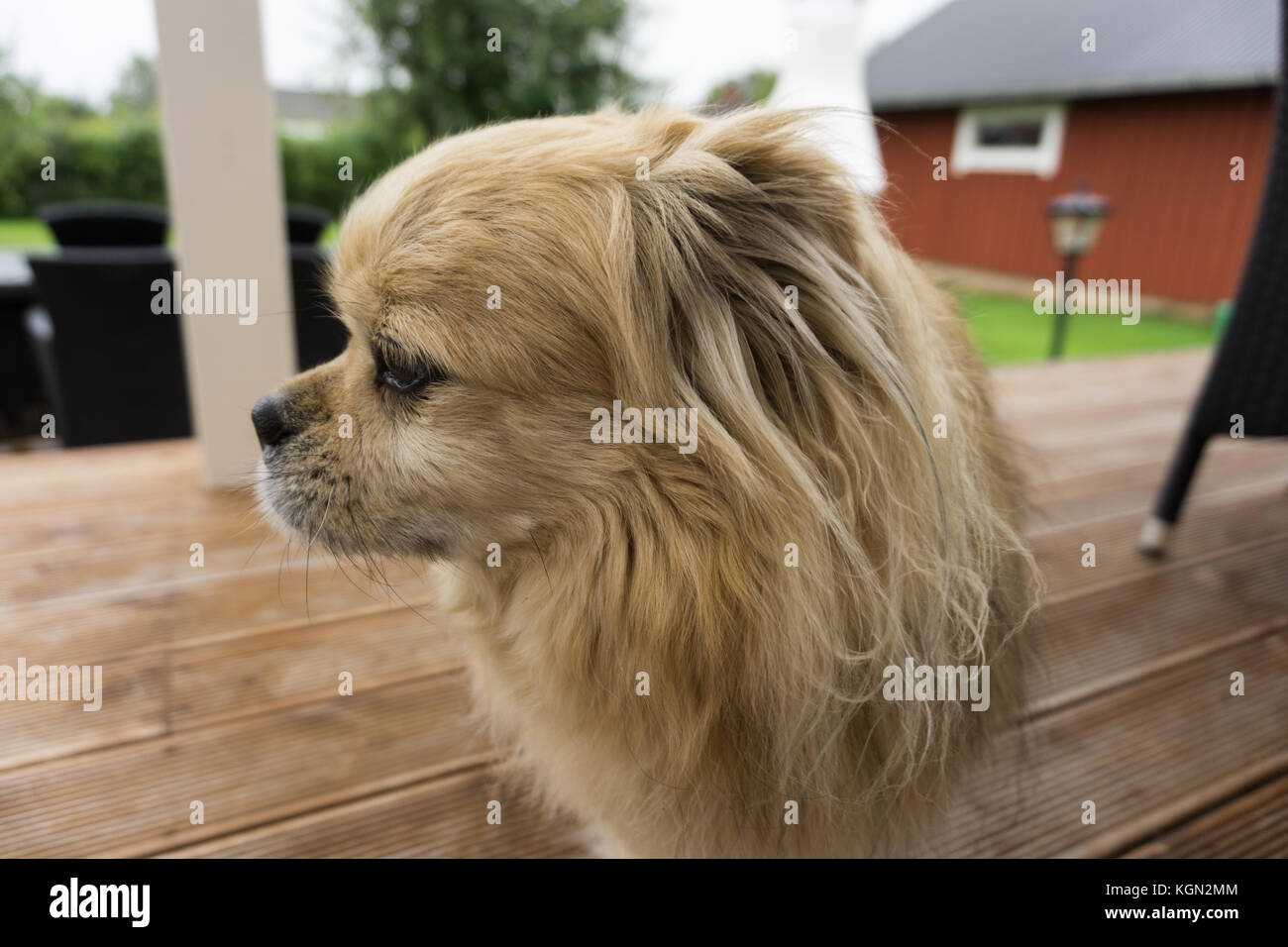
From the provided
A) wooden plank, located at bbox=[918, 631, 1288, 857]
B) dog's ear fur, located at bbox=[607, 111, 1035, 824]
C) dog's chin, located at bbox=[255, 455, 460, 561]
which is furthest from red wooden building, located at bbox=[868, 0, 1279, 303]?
dog's chin, located at bbox=[255, 455, 460, 561]

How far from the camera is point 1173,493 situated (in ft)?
6.90

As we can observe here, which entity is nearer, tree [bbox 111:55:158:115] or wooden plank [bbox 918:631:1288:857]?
wooden plank [bbox 918:631:1288:857]

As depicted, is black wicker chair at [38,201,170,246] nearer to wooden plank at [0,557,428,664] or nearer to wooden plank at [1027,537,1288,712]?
wooden plank at [0,557,428,664]

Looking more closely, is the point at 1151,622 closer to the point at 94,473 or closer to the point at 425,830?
the point at 425,830

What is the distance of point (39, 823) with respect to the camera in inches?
47.6

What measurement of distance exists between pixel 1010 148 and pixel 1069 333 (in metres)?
4.88

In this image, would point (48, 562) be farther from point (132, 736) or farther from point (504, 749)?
point (504, 749)

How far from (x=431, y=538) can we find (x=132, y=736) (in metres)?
0.77

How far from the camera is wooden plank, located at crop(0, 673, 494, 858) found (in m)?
1.21

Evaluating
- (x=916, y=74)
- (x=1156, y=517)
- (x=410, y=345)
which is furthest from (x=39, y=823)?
(x=916, y=74)

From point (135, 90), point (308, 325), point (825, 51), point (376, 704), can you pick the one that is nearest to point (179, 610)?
point (376, 704)

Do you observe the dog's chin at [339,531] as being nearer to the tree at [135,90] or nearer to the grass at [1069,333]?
the grass at [1069,333]

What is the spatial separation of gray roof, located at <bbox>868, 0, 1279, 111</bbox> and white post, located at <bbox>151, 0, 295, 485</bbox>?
450 inches

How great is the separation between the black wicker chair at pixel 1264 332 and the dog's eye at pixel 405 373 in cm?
181
